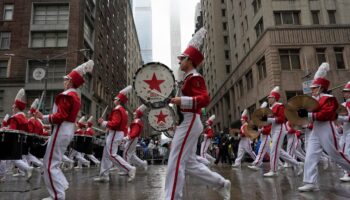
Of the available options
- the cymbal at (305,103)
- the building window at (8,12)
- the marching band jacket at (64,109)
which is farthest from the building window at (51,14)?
the cymbal at (305,103)

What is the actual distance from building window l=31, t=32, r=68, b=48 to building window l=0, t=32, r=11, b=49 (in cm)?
248

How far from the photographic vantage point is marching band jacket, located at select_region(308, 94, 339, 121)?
5.55 metres

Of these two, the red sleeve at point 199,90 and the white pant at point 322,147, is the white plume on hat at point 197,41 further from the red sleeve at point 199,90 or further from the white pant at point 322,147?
the white pant at point 322,147

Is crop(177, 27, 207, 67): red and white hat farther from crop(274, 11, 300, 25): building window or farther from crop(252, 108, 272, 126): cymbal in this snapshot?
crop(274, 11, 300, 25): building window

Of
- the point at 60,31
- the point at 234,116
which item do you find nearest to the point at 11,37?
the point at 60,31

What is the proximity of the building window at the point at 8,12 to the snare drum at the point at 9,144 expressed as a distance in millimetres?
30224

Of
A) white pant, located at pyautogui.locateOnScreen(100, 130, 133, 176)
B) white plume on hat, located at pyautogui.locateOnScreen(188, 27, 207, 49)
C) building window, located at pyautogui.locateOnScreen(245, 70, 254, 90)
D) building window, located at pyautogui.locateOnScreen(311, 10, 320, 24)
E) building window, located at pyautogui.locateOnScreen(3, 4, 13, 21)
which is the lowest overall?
white pant, located at pyautogui.locateOnScreen(100, 130, 133, 176)

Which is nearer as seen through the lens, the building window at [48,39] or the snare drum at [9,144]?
the snare drum at [9,144]

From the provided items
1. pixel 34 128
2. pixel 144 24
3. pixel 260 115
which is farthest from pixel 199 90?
pixel 144 24

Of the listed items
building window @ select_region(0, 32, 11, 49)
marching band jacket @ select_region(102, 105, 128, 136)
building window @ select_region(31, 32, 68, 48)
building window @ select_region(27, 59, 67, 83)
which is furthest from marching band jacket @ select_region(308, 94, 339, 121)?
building window @ select_region(0, 32, 11, 49)

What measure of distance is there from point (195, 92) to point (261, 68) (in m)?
25.4

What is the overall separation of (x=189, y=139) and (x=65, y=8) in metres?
33.0

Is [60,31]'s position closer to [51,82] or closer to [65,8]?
[65,8]

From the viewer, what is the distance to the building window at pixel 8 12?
106ft
